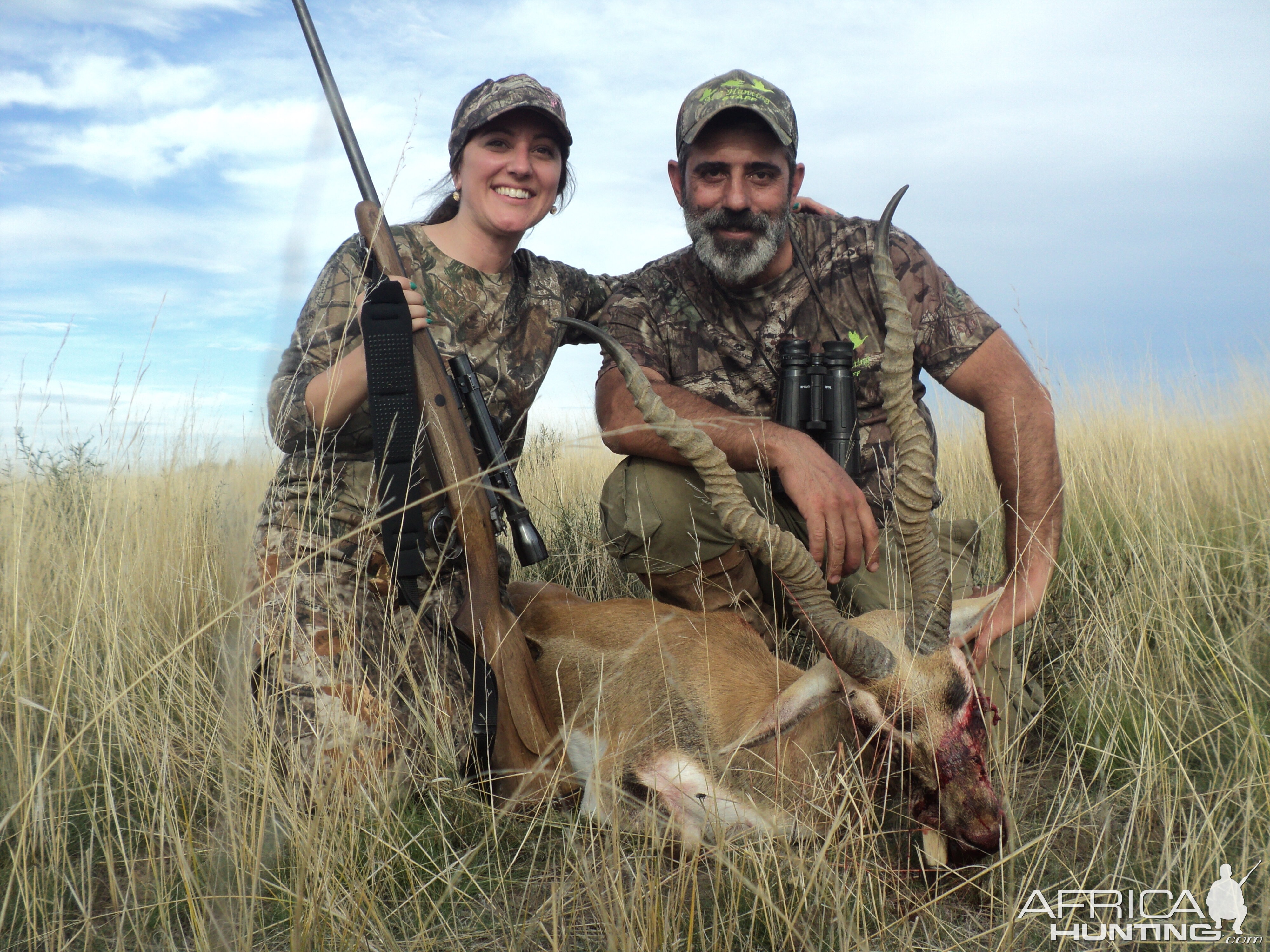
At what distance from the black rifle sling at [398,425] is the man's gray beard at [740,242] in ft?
5.32

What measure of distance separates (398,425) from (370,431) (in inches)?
35.4

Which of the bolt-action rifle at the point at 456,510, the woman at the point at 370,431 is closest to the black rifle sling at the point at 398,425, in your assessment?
the bolt-action rifle at the point at 456,510

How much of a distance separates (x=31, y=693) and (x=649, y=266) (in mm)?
3422

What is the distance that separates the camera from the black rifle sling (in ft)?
11.3

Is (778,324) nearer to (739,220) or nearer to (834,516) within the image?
(739,220)

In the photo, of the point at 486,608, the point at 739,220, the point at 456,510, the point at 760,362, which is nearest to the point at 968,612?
the point at 760,362

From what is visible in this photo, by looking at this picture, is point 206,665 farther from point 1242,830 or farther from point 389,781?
point 1242,830

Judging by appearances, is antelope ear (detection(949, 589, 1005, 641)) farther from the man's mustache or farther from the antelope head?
the man's mustache

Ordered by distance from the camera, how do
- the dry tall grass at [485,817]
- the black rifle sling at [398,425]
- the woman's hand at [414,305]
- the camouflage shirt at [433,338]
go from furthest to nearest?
1. the camouflage shirt at [433,338]
2. the woman's hand at [414,305]
3. the black rifle sling at [398,425]
4. the dry tall grass at [485,817]

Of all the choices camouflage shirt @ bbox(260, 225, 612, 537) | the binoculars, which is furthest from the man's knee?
camouflage shirt @ bbox(260, 225, 612, 537)

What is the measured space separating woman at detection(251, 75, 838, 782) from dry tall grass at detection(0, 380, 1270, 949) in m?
0.26

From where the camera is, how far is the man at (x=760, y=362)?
415 cm

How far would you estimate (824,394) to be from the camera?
13.5 ft

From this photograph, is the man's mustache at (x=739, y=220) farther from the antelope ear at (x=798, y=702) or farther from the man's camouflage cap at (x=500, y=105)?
the antelope ear at (x=798, y=702)
